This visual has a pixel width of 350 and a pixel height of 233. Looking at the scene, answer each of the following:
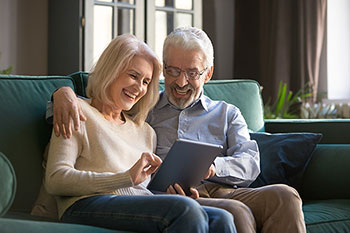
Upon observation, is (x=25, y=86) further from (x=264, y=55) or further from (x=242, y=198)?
(x=264, y=55)

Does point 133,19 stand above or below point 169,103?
above

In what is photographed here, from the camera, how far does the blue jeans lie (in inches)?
56.5

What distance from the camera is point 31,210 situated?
1840 millimetres

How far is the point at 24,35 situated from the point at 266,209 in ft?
10.9

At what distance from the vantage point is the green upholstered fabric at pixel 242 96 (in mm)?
2500

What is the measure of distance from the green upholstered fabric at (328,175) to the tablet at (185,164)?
686 millimetres

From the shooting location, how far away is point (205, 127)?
6.92 ft

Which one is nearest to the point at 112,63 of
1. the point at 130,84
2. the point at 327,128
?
the point at 130,84

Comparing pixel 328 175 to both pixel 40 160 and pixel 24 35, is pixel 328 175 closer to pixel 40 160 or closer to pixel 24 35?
pixel 40 160

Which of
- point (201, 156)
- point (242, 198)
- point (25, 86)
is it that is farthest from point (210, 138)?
point (25, 86)

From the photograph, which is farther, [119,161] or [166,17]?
[166,17]

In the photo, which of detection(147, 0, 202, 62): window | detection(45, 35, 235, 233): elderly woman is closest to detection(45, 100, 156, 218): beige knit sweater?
detection(45, 35, 235, 233): elderly woman

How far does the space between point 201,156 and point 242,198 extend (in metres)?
0.31

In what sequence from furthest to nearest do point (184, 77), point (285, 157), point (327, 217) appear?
point (285, 157) < point (184, 77) < point (327, 217)
